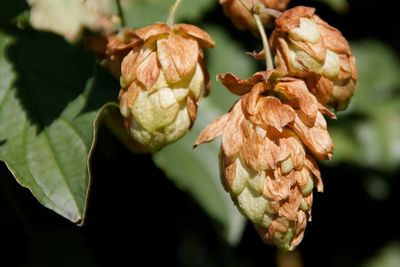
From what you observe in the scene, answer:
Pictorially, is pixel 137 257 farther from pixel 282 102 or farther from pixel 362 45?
pixel 282 102

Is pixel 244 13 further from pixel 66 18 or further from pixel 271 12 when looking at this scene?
pixel 66 18

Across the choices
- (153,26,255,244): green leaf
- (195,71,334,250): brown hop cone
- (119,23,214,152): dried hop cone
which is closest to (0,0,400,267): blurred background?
(153,26,255,244): green leaf

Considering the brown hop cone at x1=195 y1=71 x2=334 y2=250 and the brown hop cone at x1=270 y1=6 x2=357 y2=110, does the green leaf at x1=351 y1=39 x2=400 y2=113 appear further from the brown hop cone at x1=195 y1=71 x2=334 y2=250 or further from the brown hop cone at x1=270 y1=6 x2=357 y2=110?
the brown hop cone at x1=195 y1=71 x2=334 y2=250

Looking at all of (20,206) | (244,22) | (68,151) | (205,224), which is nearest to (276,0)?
(244,22)

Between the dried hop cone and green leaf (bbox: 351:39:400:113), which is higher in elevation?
the dried hop cone

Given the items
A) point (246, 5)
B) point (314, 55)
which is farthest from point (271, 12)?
point (314, 55)

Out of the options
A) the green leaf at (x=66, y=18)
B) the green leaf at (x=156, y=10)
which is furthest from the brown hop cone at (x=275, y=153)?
the green leaf at (x=156, y=10)
